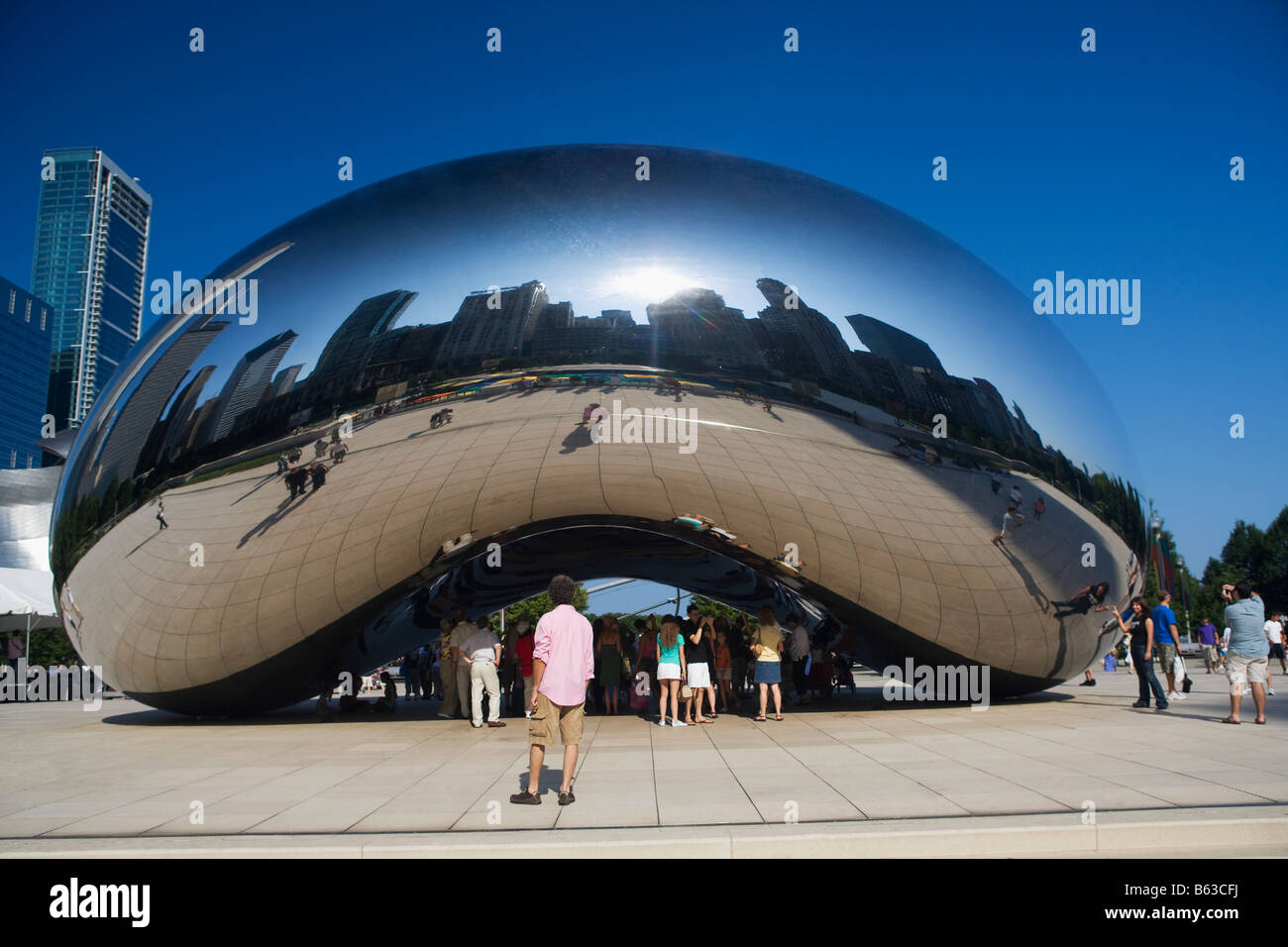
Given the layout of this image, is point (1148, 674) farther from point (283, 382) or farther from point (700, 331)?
point (283, 382)

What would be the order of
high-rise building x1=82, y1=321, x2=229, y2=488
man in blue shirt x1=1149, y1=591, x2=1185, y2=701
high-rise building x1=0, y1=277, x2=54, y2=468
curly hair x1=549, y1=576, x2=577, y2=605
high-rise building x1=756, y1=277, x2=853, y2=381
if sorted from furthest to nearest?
high-rise building x1=0, y1=277, x2=54, y2=468 → man in blue shirt x1=1149, y1=591, x2=1185, y2=701 → high-rise building x1=82, y1=321, x2=229, y2=488 → high-rise building x1=756, y1=277, x2=853, y2=381 → curly hair x1=549, y1=576, x2=577, y2=605

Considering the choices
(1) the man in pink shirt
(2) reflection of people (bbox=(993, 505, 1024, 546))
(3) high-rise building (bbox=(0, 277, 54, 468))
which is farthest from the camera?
(3) high-rise building (bbox=(0, 277, 54, 468))

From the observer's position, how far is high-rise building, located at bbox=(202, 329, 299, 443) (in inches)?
332

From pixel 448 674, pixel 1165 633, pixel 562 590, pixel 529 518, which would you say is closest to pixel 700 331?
pixel 529 518

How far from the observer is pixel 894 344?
8.70 meters

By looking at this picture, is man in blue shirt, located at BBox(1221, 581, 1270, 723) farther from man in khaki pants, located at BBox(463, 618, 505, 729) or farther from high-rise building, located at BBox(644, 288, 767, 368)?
man in khaki pants, located at BBox(463, 618, 505, 729)

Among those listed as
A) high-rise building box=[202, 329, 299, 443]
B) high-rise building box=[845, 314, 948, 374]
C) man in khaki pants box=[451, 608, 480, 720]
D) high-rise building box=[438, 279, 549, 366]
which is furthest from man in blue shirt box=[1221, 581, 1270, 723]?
high-rise building box=[202, 329, 299, 443]

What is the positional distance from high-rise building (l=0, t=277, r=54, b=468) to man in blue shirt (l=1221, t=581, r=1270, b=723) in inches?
7785

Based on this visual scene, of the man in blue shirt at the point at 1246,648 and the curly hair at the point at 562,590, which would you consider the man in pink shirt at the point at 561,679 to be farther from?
the man in blue shirt at the point at 1246,648

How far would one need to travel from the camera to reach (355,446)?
8.23 m
